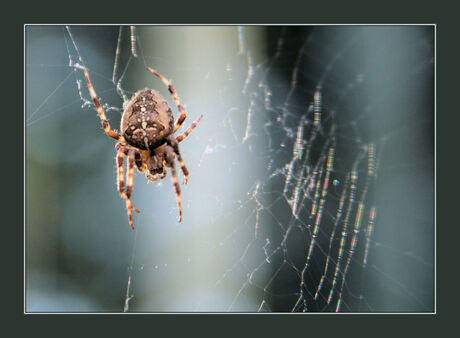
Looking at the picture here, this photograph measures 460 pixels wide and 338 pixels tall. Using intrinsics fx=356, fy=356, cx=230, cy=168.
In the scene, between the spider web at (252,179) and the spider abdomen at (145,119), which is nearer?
the spider abdomen at (145,119)

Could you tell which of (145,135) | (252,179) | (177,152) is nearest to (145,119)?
(145,135)

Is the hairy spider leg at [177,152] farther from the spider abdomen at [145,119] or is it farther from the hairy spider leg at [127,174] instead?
the hairy spider leg at [127,174]

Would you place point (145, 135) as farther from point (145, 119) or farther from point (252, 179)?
point (252, 179)

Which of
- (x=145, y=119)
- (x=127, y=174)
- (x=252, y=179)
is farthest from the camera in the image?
(x=252, y=179)

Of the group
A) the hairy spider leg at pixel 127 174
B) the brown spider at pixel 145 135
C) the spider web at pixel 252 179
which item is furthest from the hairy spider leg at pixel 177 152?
the spider web at pixel 252 179

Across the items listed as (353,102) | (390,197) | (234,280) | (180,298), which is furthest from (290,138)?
(180,298)

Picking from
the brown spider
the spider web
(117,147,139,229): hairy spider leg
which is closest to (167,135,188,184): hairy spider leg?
the brown spider
